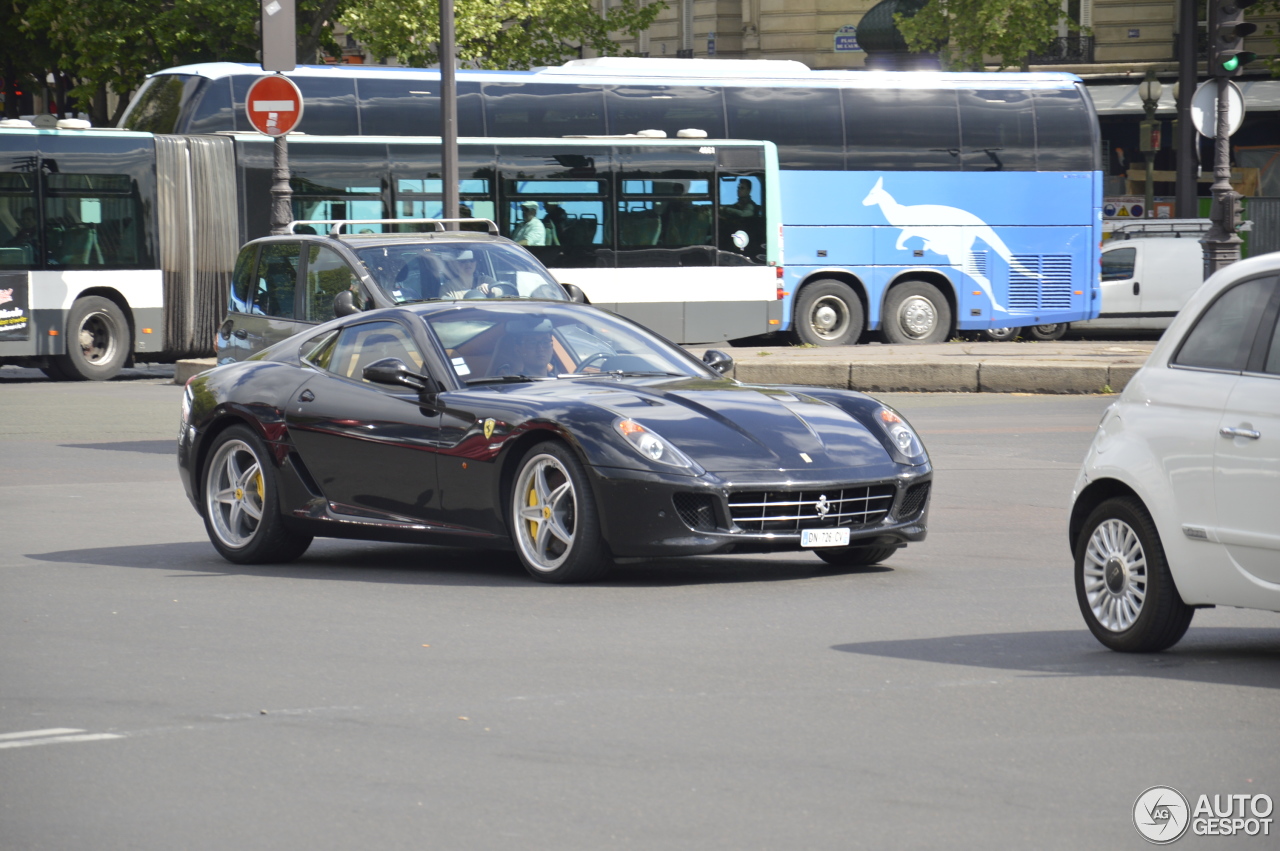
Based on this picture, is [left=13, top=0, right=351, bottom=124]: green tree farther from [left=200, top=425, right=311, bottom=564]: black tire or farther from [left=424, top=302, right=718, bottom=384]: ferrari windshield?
[left=424, top=302, right=718, bottom=384]: ferrari windshield

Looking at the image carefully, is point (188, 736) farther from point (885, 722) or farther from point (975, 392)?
point (975, 392)

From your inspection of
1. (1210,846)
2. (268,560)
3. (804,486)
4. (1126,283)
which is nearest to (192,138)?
(1126,283)

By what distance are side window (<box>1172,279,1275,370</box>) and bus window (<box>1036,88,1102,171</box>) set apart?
2419cm

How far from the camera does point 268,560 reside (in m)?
10.1

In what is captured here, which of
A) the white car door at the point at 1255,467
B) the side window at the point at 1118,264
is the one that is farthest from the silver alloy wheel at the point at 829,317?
the white car door at the point at 1255,467

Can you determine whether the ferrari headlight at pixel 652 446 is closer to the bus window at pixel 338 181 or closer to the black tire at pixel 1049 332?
the bus window at pixel 338 181

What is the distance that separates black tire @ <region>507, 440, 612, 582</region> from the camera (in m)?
8.76

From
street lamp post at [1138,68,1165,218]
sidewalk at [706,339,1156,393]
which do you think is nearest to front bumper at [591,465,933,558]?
sidewalk at [706,339,1156,393]

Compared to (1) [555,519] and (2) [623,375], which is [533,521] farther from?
(2) [623,375]

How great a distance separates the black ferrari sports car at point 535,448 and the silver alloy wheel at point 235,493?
0.04ft

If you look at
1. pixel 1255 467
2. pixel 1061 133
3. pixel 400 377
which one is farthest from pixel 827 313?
pixel 1255 467

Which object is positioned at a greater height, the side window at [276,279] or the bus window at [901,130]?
the bus window at [901,130]

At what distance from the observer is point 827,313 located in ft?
96.9

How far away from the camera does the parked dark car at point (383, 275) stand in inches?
543
